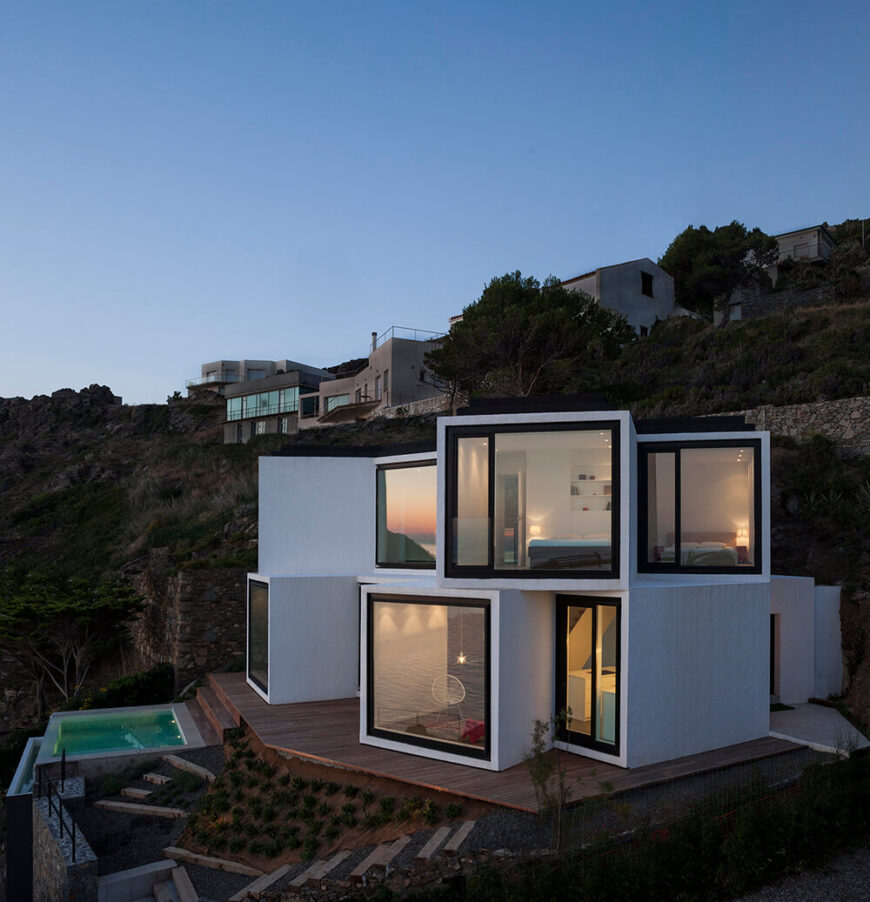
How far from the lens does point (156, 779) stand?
9.09 meters

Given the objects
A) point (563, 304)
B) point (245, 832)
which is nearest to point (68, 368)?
point (563, 304)

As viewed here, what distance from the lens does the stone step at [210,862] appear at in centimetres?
661

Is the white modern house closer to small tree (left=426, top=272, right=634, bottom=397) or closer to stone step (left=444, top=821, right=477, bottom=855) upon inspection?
stone step (left=444, top=821, right=477, bottom=855)

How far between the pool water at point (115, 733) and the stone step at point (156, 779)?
0.80 m

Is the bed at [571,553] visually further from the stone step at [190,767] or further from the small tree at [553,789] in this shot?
the stone step at [190,767]

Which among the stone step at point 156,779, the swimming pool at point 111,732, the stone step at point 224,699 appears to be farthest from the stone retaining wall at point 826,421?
the stone step at point 156,779

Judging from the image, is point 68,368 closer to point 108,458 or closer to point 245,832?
point 108,458

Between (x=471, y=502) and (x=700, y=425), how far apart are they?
11.5ft

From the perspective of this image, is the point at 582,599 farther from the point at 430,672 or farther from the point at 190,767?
the point at 190,767

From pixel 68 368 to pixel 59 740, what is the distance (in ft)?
208

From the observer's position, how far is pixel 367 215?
1201 inches

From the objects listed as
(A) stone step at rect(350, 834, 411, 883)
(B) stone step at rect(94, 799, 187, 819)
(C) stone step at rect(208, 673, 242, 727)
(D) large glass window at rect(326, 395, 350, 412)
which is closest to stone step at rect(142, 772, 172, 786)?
→ (B) stone step at rect(94, 799, 187, 819)

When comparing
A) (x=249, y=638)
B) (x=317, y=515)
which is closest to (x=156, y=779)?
(x=249, y=638)

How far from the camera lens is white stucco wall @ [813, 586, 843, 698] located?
10555mm
